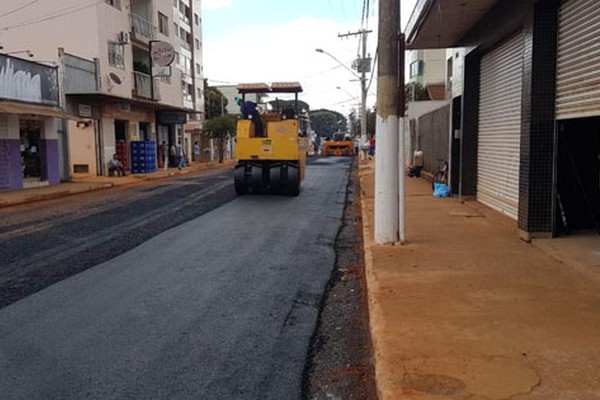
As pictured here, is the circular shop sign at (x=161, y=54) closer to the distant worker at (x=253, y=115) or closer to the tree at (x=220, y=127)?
the tree at (x=220, y=127)

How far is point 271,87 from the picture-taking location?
20375 millimetres

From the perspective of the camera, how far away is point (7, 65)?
21453 millimetres

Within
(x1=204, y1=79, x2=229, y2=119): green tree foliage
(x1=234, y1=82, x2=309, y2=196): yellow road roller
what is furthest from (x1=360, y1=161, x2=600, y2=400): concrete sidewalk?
(x1=204, y1=79, x2=229, y2=119): green tree foliage

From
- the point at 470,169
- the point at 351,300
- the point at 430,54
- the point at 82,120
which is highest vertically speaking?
the point at 430,54

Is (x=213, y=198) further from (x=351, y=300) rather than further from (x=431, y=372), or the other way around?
(x=431, y=372)

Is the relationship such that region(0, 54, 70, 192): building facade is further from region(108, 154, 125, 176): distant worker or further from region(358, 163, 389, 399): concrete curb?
region(358, 163, 389, 399): concrete curb

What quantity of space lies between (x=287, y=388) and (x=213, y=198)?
546 inches

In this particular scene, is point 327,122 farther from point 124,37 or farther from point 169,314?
point 169,314

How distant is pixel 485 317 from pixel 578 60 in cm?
467

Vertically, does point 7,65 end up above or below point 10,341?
above

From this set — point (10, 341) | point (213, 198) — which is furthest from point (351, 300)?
point (213, 198)

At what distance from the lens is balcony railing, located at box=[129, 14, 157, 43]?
35750 mm

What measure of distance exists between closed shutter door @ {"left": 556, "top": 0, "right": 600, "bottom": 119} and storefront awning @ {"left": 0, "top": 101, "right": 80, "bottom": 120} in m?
17.3

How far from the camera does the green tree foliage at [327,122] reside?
418 ft
